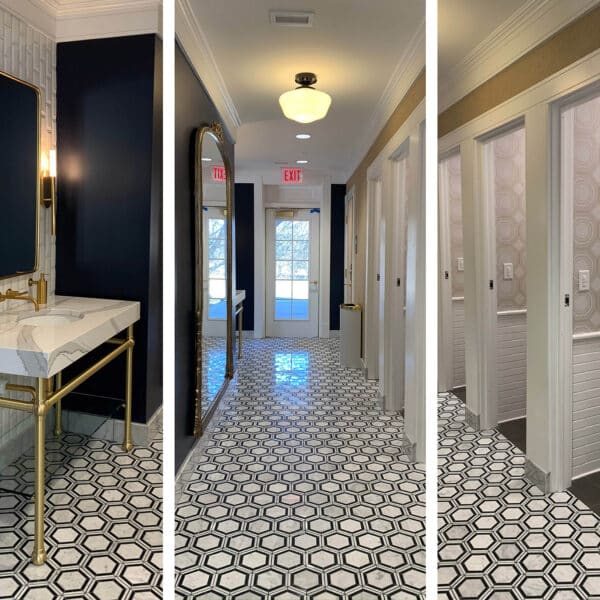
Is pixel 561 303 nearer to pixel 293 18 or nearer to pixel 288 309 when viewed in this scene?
pixel 288 309

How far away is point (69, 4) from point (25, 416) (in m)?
1.20

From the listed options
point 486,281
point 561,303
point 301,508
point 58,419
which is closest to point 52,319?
point 58,419

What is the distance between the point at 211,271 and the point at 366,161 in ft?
3.35

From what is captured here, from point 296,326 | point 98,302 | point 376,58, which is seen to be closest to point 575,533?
point 296,326

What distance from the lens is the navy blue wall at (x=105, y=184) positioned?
1.44 metres

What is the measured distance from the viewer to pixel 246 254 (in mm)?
1322

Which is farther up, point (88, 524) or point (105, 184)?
point (105, 184)

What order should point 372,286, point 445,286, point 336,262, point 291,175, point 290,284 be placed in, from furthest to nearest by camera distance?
point 291,175
point 336,262
point 372,286
point 290,284
point 445,286

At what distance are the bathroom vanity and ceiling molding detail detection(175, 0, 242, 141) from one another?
71 centimetres

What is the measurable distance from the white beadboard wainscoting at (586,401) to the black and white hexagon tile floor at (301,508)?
0.67m

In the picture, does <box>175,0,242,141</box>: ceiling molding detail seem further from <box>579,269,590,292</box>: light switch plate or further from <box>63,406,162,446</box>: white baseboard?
<box>579,269,590,292</box>: light switch plate

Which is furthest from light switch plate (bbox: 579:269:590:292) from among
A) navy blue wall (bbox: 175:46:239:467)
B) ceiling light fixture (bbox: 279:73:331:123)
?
navy blue wall (bbox: 175:46:239:467)

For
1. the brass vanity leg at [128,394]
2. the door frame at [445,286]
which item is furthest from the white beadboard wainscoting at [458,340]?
the brass vanity leg at [128,394]

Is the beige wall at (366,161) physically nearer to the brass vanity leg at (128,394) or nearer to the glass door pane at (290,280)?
the glass door pane at (290,280)
